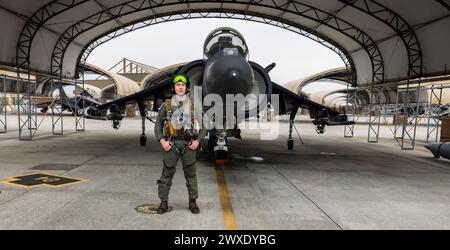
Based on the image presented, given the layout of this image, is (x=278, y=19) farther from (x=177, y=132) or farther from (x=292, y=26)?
(x=177, y=132)

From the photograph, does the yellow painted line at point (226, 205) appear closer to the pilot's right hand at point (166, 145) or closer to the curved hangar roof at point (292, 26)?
the pilot's right hand at point (166, 145)

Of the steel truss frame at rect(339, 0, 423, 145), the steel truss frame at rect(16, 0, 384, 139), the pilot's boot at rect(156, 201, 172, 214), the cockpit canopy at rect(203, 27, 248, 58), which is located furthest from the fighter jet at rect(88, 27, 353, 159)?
the steel truss frame at rect(16, 0, 384, 139)

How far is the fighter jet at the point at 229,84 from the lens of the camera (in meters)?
6.29

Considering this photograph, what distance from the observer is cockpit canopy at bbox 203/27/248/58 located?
8211 mm

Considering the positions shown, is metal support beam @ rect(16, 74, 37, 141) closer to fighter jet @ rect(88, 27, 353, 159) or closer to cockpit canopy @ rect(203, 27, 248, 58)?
fighter jet @ rect(88, 27, 353, 159)

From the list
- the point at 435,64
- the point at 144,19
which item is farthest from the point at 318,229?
the point at 144,19

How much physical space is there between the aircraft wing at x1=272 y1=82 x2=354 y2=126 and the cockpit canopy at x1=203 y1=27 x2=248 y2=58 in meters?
2.08

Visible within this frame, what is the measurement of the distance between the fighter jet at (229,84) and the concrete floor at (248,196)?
159 centimetres

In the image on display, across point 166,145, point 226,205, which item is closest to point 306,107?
point 226,205

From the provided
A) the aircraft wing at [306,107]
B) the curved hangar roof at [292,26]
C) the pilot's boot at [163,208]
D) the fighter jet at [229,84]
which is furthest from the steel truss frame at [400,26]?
the pilot's boot at [163,208]

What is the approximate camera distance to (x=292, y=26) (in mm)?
19750

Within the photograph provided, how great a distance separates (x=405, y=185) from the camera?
7.17 meters

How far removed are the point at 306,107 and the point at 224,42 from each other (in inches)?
241

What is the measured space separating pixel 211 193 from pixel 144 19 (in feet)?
52.1
